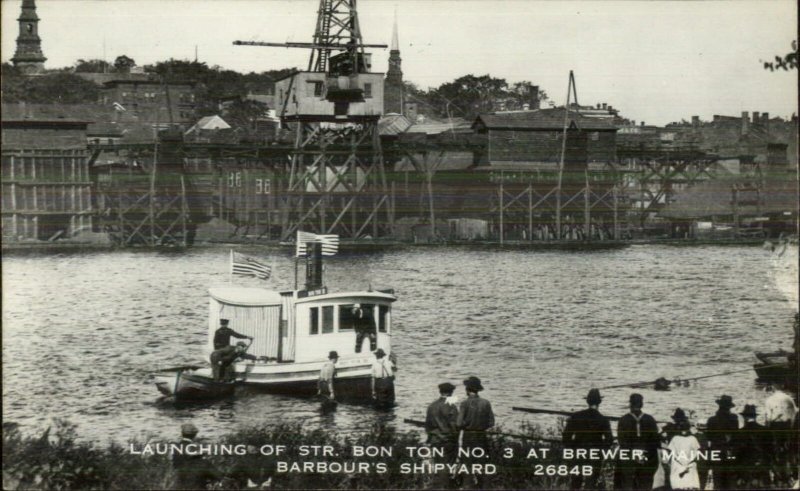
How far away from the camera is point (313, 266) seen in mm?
19031

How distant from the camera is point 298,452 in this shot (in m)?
12.0

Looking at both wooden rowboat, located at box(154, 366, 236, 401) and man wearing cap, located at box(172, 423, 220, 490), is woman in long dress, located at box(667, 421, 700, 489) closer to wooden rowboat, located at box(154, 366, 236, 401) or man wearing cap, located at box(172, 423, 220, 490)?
man wearing cap, located at box(172, 423, 220, 490)

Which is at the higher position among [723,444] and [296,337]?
[296,337]

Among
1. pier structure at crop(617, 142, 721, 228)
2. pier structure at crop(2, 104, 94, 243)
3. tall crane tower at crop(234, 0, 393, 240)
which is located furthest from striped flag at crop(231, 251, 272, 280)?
pier structure at crop(617, 142, 721, 228)

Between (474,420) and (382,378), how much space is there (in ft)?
21.2

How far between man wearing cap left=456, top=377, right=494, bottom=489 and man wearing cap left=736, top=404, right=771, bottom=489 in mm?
3181

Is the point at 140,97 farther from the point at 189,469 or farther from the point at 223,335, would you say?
the point at 189,469

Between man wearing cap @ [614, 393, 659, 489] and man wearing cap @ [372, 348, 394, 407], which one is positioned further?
man wearing cap @ [372, 348, 394, 407]

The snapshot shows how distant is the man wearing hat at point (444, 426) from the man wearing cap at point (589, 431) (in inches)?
54.9

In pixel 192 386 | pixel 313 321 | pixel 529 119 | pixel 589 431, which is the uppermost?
pixel 529 119

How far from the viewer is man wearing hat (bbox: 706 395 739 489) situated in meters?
11.6

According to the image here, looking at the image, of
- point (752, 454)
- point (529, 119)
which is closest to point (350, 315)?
point (752, 454)

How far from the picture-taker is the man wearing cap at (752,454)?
11.5 meters

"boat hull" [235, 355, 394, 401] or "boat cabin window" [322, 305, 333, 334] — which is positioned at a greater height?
"boat cabin window" [322, 305, 333, 334]
